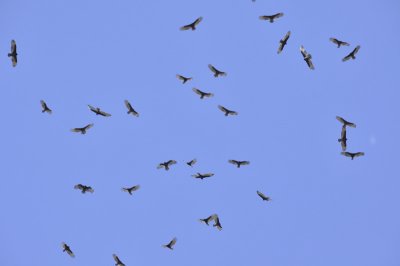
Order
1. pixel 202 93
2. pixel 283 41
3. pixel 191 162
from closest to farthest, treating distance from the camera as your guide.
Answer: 1. pixel 283 41
2. pixel 191 162
3. pixel 202 93

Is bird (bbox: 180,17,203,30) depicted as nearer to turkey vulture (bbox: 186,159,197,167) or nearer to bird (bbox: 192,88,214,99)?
bird (bbox: 192,88,214,99)

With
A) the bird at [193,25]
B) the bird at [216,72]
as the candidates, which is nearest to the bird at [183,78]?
the bird at [216,72]

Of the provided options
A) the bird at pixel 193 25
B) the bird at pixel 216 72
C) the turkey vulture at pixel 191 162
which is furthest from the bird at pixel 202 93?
the turkey vulture at pixel 191 162

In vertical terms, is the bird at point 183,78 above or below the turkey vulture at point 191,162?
above

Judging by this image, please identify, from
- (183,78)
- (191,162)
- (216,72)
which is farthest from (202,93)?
(191,162)

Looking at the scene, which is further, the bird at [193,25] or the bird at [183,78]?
the bird at [183,78]

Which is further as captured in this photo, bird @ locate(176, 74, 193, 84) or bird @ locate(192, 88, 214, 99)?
bird @ locate(192, 88, 214, 99)

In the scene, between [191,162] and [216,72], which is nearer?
[216,72]

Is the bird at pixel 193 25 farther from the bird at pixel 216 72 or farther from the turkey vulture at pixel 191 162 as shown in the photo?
the turkey vulture at pixel 191 162

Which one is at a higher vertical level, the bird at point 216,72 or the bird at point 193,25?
the bird at point 193,25

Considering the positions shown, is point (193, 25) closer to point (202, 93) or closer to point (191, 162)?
point (202, 93)

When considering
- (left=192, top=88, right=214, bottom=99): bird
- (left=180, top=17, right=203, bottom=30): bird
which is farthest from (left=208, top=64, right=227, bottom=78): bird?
(left=180, top=17, right=203, bottom=30): bird

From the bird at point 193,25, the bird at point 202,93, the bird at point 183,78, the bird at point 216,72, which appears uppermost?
the bird at point 193,25

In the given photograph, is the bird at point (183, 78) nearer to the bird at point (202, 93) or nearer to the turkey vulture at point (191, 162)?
the bird at point (202, 93)
